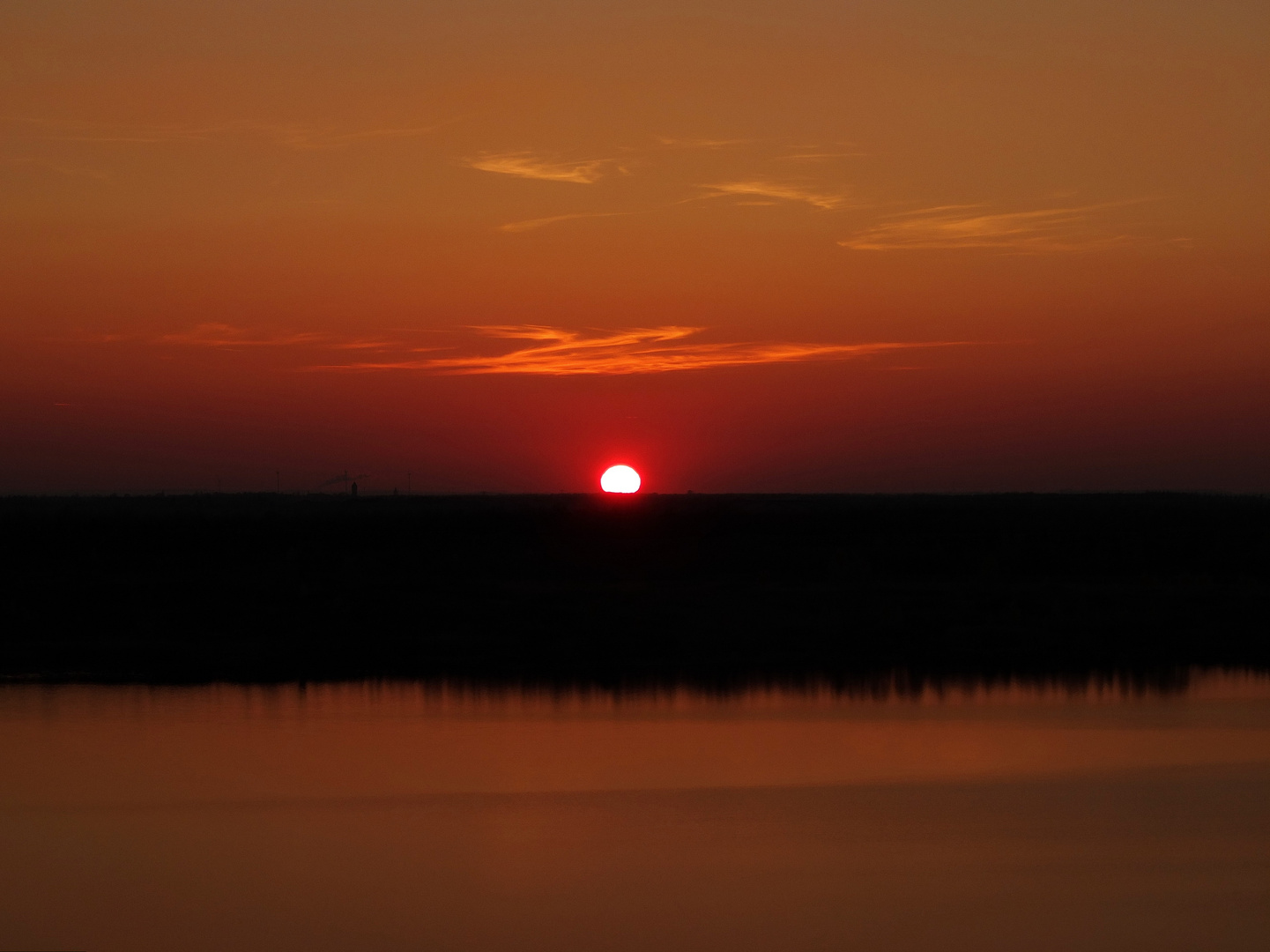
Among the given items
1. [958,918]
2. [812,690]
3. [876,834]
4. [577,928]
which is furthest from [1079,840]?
[812,690]

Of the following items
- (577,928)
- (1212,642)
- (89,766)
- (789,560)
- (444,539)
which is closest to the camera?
(577,928)

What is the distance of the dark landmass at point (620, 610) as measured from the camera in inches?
955

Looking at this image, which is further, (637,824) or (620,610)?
(620,610)

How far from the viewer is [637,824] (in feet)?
45.1

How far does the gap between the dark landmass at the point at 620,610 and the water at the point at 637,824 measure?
3.70 m

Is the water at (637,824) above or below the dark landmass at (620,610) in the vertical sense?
below

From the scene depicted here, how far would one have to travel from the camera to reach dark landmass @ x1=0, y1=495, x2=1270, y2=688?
955 inches

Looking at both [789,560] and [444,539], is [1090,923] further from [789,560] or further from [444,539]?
[444,539]

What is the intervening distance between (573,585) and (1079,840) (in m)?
20.9

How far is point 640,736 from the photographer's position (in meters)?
18.0

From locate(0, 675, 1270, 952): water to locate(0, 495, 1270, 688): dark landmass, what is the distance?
370 cm

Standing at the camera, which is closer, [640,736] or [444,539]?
[640,736]

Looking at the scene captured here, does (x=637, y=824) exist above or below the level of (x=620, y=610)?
below

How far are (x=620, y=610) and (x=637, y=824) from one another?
15092 millimetres
